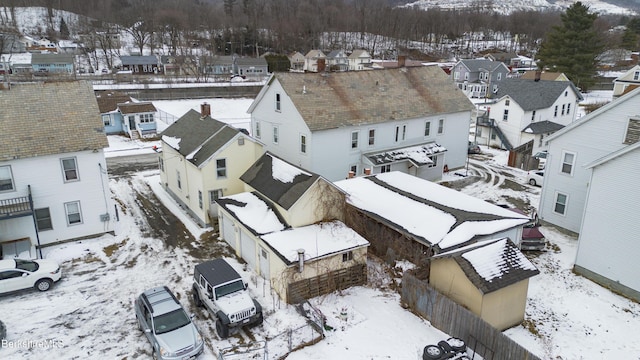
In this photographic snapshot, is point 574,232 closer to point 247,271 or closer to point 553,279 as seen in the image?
point 553,279

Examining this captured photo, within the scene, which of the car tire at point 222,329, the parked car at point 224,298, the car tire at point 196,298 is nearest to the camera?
the car tire at point 222,329

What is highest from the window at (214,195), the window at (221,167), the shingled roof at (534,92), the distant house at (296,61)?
the distant house at (296,61)

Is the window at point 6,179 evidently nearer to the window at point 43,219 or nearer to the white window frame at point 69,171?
the window at point 43,219

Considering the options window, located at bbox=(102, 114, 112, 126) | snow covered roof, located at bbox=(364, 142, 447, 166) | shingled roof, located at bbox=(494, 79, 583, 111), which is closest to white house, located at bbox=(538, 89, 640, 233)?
snow covered roof, located at bbox=(364, 142, 447, 166)

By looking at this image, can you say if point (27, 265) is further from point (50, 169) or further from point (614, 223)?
point (614, 223)

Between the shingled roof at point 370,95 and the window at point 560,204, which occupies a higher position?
the shingled roof at point 370,95

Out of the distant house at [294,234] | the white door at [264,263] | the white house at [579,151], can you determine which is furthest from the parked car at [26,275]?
the white house at [579,151]

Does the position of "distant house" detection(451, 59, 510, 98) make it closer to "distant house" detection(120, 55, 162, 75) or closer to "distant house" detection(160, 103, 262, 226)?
"distant house" detection(120, 55, 162, 75)
